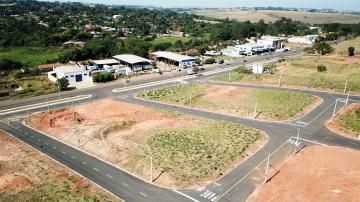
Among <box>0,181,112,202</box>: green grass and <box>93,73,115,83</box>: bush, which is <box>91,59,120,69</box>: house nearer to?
<box>93,73,115,83</box>: bush

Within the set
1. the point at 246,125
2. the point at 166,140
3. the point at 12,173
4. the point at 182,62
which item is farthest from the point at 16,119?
the point at 182,62

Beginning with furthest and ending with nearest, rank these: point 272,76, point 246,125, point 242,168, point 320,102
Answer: point 272,76 → point 320,102 → point 246,125 → point 242,168

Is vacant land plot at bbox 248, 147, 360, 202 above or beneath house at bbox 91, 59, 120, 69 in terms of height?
beneath

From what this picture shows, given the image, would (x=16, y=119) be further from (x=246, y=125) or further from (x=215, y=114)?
(x=246, y=125)

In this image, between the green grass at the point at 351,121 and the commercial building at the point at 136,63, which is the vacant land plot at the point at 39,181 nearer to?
the green grass at the point at 351,121

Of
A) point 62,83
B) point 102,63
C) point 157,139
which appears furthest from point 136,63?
point 157,139

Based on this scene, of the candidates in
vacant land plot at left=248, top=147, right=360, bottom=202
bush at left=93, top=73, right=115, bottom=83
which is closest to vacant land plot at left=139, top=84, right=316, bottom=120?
vacant land plot at left=248, top=147, right=360, bottom=202
